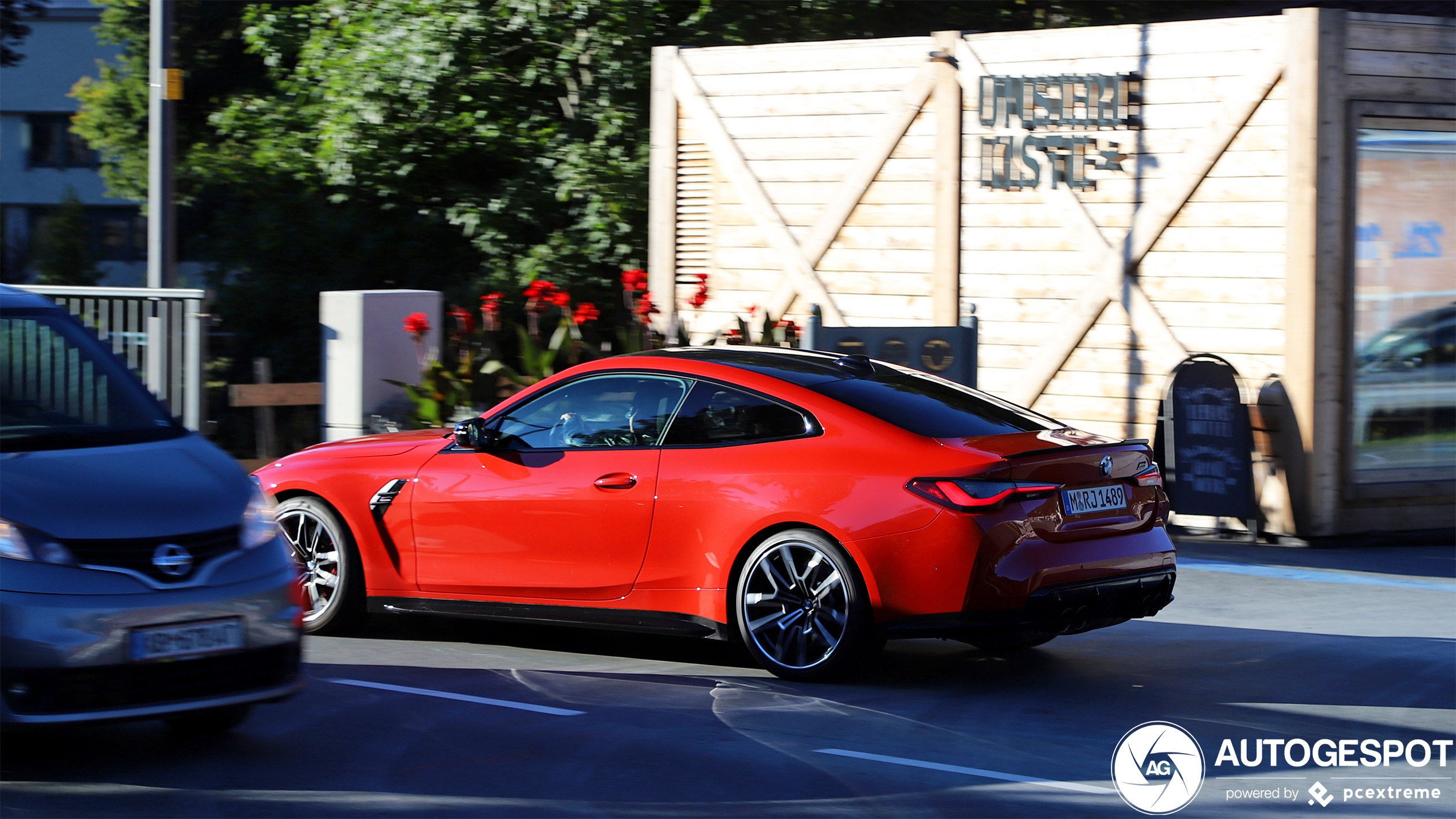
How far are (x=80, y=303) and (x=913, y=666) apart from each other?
6111 mm

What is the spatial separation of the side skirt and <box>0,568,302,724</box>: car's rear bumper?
2.04 meters

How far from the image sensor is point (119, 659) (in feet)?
16.8

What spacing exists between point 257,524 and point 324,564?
238 cm

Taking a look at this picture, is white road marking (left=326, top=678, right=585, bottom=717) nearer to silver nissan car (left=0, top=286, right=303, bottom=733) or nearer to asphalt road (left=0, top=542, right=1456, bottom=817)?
asphalt road (left=0, top=542, right=1456, bottom=817)

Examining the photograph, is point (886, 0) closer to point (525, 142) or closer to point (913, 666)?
point (525, 142)

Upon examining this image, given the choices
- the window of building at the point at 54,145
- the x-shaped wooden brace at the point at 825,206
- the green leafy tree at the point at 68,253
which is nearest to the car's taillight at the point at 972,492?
the x-shaped wooden brace at the point at 825,206

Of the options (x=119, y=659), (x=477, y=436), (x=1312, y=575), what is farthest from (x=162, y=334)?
(x=1312, y=575)

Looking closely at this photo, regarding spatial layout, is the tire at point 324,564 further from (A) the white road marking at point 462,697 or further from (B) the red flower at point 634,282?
(B) the red flower at point 634,282

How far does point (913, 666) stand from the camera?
7520mm

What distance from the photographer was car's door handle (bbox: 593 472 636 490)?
7270 mm

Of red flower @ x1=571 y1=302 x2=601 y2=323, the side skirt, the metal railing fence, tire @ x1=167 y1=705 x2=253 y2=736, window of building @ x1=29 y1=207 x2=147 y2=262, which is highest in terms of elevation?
window of building @ x1=29 y1=207 x2=147 y2=262

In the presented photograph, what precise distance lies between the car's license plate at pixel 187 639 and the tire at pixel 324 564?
8.32 ft

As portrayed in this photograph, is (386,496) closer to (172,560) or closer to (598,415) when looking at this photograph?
(598,415)

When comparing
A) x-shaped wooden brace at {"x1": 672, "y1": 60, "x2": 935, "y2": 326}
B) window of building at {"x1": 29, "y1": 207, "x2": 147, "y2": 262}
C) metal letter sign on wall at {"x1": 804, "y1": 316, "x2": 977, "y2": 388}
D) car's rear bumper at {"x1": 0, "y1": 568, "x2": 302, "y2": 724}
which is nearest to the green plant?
metal letter sign on wall at {"x1": 804, "y1": 316, "x2": 977, "y2": 388}
